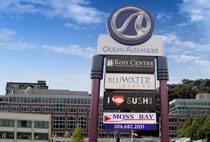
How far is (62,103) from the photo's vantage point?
11094 cm

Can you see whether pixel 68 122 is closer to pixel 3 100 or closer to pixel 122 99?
pixel 3 100

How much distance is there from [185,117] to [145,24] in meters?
83.5

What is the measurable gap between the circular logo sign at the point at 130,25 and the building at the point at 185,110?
3212 inches

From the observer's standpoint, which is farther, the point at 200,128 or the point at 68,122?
the point at 68,122

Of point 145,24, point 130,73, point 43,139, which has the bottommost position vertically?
point 43,139

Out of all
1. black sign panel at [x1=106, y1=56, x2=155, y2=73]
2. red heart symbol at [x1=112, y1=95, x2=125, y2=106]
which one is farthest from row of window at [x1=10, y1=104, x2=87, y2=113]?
red heart symbol at [x1=112, y1=95, x2=125, y2=106]

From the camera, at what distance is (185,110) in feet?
367

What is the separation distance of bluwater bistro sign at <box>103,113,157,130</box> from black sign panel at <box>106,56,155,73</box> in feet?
12.4

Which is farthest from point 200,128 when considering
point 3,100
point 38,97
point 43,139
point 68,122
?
point 3,100

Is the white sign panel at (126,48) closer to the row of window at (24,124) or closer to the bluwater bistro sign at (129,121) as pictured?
the bluwater bistro sign at (129,121)

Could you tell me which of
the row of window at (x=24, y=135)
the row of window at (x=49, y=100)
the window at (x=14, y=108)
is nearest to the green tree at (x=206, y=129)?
the row of window at (x=24, y=135)

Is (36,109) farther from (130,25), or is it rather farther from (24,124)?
(130,25)

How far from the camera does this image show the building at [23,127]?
2879 inches

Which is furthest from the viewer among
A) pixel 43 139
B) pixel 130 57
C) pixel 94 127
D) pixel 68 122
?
pixel 68 122
